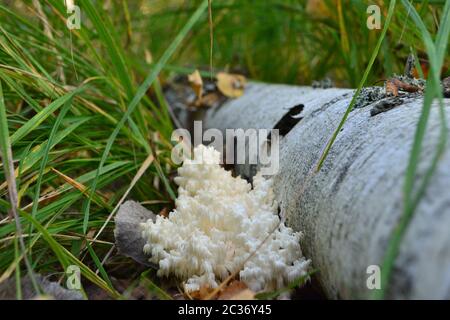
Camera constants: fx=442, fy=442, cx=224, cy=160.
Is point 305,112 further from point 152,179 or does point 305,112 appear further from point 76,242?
point 76,242

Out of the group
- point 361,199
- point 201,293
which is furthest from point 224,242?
point 361,199

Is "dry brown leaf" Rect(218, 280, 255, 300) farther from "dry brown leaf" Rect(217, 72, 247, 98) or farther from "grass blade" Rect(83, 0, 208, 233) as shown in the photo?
"dry brown leaf" Rect(217, 72, 247, 98)

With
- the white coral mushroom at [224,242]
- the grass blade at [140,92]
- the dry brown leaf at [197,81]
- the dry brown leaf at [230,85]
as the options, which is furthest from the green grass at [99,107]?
the dry brown leaf at [230,85]

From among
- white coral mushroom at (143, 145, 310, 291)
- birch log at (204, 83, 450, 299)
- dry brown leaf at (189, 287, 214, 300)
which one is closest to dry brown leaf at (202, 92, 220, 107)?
birch log at (204, 83, 450, 299)

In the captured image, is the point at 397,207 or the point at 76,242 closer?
the point at 397,207

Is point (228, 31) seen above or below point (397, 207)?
above
